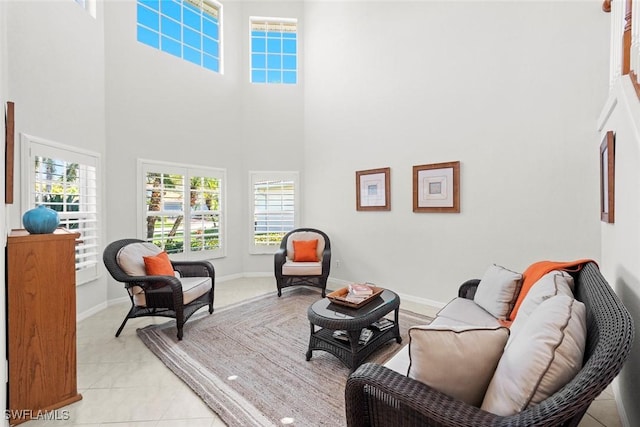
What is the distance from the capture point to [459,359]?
43.8 inches

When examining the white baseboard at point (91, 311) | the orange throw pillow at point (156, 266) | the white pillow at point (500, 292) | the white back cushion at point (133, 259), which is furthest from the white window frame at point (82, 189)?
the white pillow at point (500, 292)

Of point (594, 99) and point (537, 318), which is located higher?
point (594, 99)

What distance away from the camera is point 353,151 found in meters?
4.71

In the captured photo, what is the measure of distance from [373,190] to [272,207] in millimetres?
2024

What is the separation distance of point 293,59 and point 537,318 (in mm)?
5740

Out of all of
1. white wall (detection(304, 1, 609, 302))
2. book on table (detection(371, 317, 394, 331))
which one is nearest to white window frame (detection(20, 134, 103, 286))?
white wall (detection(304, 1, 609, 302))

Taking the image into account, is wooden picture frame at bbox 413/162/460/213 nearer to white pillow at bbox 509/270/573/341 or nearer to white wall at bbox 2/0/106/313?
white pillow at bbox 509/270/573/341

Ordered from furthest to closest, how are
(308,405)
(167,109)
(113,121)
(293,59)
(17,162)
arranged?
(293,59) → (167,109) → (113,121) → (17,162) → (308,405)

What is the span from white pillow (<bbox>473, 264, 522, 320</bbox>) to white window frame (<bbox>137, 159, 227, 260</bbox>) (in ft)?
13.6

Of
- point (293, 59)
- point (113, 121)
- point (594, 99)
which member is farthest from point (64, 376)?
point (293, 59)

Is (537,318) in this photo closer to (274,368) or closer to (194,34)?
(274,368)

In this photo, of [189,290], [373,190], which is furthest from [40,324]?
[373,190]

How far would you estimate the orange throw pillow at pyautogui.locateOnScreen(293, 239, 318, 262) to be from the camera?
4570 millimetres

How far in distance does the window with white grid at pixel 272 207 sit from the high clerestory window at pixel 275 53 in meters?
1.87
